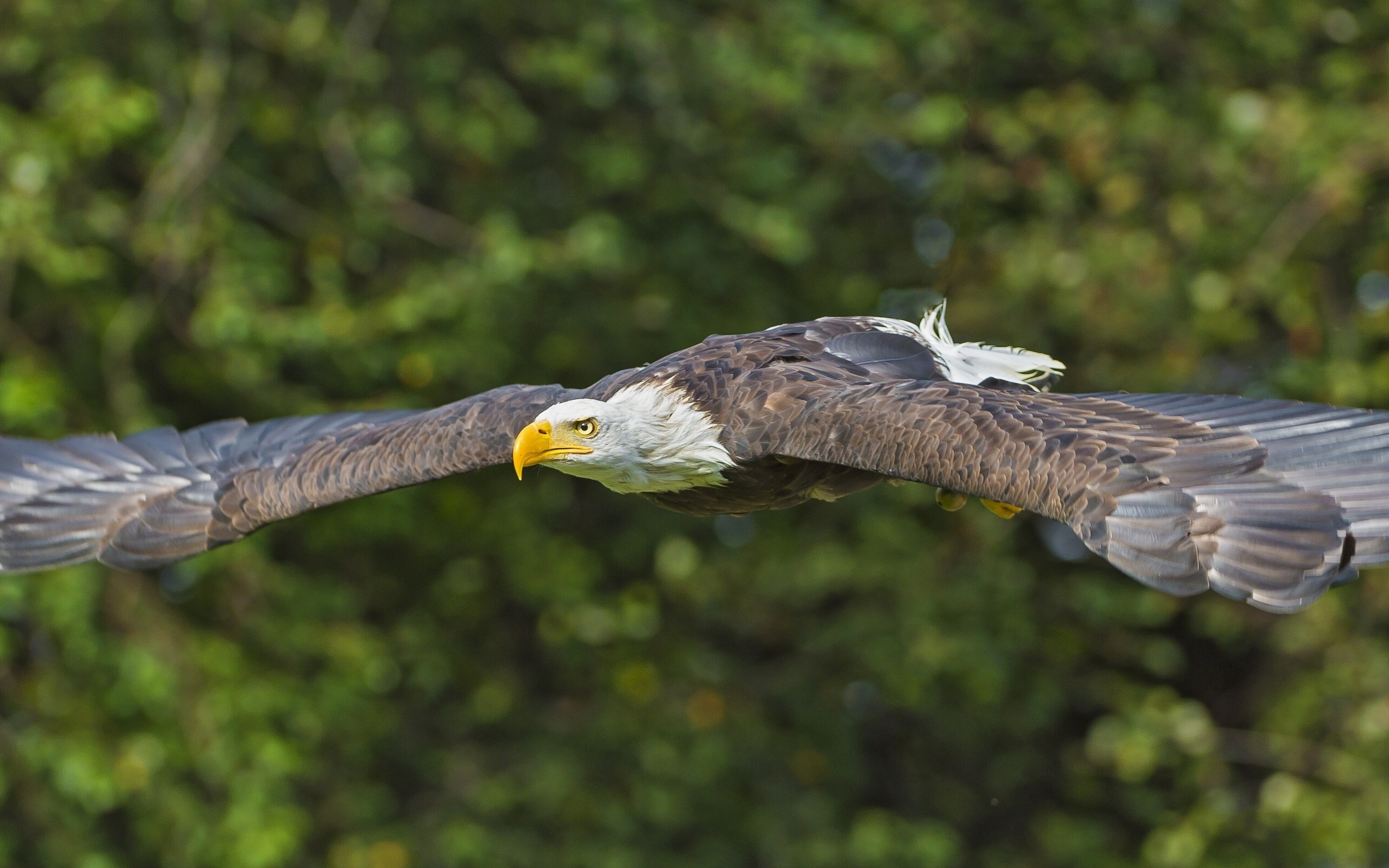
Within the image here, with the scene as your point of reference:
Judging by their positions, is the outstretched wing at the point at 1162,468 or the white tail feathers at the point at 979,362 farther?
the white tail feathers at the point at 979,362

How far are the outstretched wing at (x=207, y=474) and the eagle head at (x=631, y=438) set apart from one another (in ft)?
1.03

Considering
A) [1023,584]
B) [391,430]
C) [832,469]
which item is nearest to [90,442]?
[391,430]

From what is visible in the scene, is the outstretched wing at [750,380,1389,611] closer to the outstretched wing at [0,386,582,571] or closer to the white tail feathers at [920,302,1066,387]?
the white tail feathers at [920,302,1066,387]

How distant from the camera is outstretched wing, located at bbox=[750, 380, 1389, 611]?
3822 millimetres

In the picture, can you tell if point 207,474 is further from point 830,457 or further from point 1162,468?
point 1162,468

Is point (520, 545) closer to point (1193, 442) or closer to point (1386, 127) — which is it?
point (1386, 127)

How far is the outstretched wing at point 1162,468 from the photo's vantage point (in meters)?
3.82

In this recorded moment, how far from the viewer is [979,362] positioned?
587 cm

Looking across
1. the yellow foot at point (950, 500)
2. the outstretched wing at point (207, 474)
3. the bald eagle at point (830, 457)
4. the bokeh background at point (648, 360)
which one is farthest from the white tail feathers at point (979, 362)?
the bokeh background at point (648, 360)

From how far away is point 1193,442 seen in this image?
13.7ft

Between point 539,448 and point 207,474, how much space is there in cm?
178

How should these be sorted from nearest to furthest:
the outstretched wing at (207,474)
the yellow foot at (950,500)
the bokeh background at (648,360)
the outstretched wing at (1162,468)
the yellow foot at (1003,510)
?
the outstretched wing at (1162,468), the yellow foot at (1003,510), the outstretched wing at (207,474), the yellow foot at (950,500), the bokeh background at (648,360)

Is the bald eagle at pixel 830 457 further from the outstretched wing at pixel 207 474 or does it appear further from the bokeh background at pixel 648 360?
the bokeh background at pixel 648 360

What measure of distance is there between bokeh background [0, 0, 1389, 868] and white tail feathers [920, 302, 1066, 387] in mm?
3030
